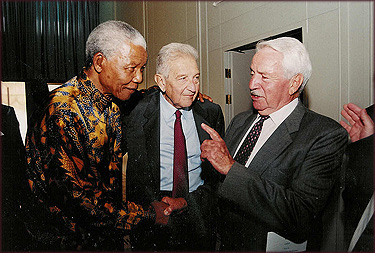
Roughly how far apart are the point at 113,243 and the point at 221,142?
0.46m

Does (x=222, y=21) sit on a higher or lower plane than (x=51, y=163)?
higher

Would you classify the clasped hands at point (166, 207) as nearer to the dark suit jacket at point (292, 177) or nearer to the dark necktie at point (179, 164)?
the dark necktie at point (179, 164)

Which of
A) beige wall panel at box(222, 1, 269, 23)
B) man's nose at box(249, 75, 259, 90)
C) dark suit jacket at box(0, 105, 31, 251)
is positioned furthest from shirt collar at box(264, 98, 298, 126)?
dark suit jacket at box(0, 105, 31, 251)

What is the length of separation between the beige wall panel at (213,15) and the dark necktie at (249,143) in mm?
350

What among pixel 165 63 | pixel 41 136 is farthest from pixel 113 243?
pixel 165 63

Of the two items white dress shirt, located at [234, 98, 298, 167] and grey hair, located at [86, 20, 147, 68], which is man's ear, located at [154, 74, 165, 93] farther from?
white dress shirt, located at [234, 98, 298, 167]

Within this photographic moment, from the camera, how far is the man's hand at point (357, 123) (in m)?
0.94

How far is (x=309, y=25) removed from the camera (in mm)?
912

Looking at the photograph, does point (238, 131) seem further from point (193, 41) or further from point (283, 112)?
point (193, 41)

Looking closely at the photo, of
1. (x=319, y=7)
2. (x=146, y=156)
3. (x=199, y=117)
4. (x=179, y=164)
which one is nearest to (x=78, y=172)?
(x=146, y=156)

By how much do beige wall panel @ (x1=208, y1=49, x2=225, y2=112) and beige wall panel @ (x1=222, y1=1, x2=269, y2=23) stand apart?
113mm

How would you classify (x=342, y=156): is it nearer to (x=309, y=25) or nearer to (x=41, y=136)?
(x=309, y=25)

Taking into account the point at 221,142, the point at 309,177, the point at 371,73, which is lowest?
the point at 309,177

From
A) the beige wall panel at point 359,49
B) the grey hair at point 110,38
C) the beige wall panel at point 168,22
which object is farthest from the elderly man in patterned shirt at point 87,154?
the beige wall panel at point 359,49
